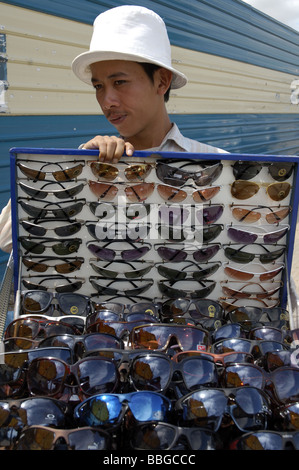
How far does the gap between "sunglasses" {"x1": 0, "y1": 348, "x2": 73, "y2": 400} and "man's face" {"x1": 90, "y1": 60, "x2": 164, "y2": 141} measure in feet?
3.18

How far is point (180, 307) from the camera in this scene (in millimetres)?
1387

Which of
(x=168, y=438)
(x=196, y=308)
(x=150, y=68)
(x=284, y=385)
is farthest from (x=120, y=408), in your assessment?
(x=150, y=68)

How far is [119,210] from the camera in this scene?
144 centimetres

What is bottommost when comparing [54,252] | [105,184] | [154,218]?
[54,252]

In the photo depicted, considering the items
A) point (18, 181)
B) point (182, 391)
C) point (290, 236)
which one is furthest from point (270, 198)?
point (18, 181)

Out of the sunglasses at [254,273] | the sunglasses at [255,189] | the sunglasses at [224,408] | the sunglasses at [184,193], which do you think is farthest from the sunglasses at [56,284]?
the sunglasses at [224,408]

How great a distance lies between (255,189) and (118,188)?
1.69ft

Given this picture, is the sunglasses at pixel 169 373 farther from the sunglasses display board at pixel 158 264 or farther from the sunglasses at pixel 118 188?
the sunglasses at pixel 118 188

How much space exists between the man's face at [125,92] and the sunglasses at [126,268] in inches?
22.1

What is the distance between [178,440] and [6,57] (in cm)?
306

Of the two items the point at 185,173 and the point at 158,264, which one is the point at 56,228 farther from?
the point at 185,173

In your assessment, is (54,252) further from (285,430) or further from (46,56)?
(46,56)

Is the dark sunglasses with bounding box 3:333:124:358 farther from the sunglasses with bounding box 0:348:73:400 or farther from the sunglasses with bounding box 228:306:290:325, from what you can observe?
the sunglasses with bounding box 228:306:290:325

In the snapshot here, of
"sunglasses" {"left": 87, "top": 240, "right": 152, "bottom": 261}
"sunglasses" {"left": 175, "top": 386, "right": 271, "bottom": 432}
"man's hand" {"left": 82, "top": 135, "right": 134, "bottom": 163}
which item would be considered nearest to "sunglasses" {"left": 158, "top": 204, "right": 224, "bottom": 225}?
"sunglasses" {"left": 87, "top": 240, "right": 152, "bottom": 261}
